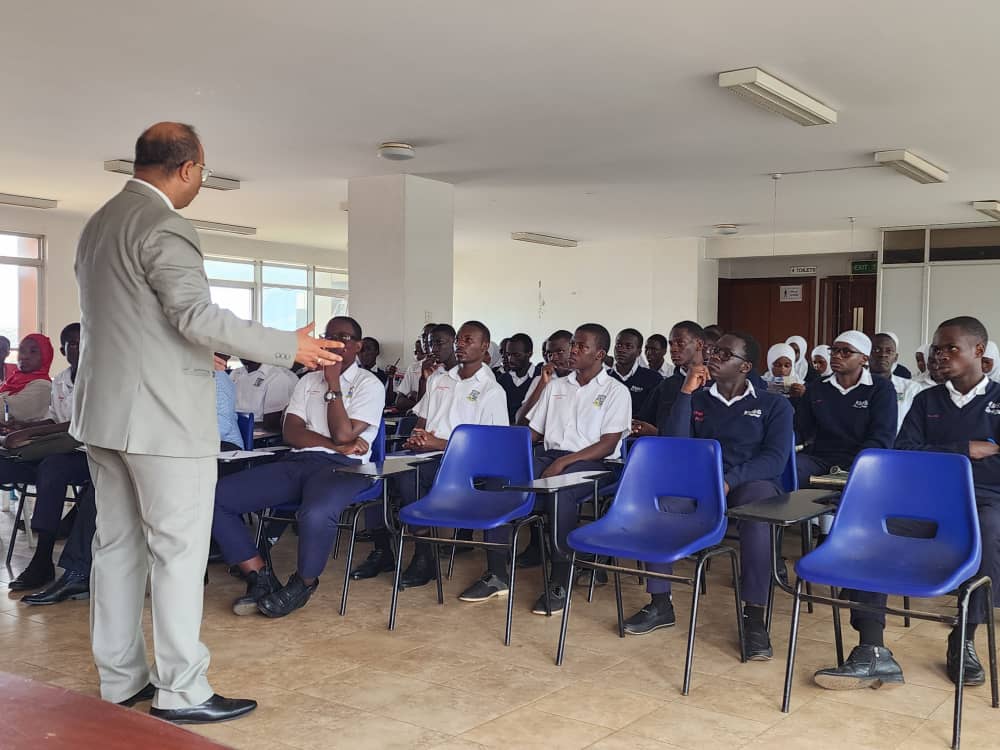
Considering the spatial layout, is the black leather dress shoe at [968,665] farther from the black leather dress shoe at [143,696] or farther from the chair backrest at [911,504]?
the black leather dress shoe at [143,696]

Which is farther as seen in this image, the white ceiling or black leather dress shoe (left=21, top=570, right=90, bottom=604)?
the white ceiling

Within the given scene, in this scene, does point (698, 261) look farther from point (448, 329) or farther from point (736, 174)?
point (448, 329)

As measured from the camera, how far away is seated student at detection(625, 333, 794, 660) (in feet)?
11.6

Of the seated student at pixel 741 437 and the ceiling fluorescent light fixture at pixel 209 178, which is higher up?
the ceiling fluorescent light fixture at pixel 209 178

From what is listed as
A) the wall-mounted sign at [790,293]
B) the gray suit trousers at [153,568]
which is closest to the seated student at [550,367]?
the gray suit trousers at [153,568]

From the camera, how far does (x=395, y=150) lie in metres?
7.57

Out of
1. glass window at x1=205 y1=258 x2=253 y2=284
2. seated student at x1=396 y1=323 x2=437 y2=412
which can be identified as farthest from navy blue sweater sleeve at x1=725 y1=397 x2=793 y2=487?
glass window at x1=205 y1=258 x2=253 y2=284

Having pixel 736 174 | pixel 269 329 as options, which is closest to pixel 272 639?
pixel 269 329

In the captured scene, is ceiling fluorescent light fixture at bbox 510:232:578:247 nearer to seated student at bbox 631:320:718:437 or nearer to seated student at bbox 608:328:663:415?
seated student at bbox 608:328:663:415

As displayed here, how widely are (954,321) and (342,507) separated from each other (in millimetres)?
2665

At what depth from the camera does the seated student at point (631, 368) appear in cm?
638

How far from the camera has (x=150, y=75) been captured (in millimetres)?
5809

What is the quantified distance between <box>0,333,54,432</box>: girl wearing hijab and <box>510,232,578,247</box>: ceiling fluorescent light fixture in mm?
8644

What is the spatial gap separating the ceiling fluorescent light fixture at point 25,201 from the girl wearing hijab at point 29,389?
5.78m
